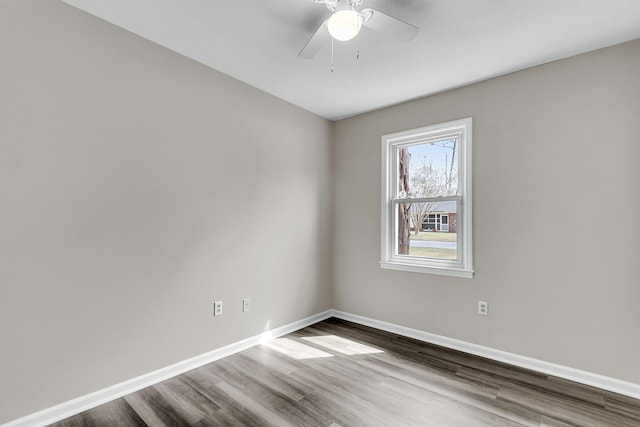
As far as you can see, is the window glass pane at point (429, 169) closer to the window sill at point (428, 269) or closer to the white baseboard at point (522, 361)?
the window sill at point (428, 269)

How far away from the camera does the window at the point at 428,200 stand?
298cm

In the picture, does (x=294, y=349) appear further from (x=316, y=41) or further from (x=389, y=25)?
(x=389, y=25)

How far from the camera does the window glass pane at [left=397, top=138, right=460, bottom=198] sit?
311 centimetres

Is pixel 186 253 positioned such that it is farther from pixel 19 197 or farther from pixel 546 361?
pixel 546 361

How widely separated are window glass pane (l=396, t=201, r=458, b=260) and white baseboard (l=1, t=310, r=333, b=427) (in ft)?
5.70

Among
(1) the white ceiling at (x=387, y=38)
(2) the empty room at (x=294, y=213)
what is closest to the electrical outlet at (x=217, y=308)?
(2) the empty room at (x=294, y=213)

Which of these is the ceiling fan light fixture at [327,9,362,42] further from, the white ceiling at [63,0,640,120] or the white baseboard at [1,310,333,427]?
the white baseboard at [1,310,333,427]

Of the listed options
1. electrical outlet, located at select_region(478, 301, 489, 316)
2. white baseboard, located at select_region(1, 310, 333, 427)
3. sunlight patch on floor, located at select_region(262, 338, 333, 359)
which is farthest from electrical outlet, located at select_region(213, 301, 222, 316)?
electrical outlet, located at select_region(478, 301, 489, 316)

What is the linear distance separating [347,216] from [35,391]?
9.98ft

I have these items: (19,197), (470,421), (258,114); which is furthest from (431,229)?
(19,197)

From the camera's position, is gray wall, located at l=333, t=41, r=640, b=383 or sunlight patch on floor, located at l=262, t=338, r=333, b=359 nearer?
gray wall, located at l=333, t=41, r=640, b=383

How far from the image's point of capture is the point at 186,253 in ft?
8.05

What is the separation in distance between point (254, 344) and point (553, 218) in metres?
2.87

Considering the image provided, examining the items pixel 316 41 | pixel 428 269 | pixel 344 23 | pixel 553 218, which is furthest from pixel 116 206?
pixel 553 218
